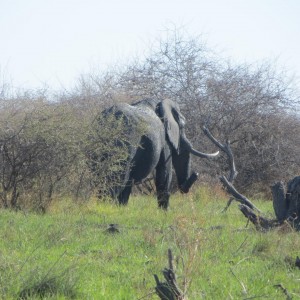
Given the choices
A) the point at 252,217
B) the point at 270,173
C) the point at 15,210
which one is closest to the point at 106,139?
the point at 15,210

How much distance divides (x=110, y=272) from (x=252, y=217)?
3.31 meters

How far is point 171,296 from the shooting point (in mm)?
4941

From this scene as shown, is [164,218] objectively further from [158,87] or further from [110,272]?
[158,87]

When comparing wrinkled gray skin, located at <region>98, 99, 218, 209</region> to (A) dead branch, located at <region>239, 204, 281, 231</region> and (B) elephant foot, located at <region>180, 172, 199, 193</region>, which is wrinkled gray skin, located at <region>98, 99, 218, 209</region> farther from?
(A) dead branch, located at <region>239, 204, 281, 231</region>

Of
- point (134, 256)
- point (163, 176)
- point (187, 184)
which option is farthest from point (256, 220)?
point (187, 184)

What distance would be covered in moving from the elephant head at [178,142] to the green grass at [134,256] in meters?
2.90

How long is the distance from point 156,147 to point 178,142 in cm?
183

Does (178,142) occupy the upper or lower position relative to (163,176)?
upper

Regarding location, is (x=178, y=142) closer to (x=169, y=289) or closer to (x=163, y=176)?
(x=163, y=176)

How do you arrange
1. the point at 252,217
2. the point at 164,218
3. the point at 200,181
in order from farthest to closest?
the point at 200,181 < the point at 164,218 < the point at 252,217

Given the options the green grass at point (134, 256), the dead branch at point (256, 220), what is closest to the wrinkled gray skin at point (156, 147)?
the green grass at point (134, 256)

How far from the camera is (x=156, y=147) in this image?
1258 cm

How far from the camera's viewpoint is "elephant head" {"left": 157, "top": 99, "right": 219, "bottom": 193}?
13625 mm

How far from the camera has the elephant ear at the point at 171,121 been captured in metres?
13.5
